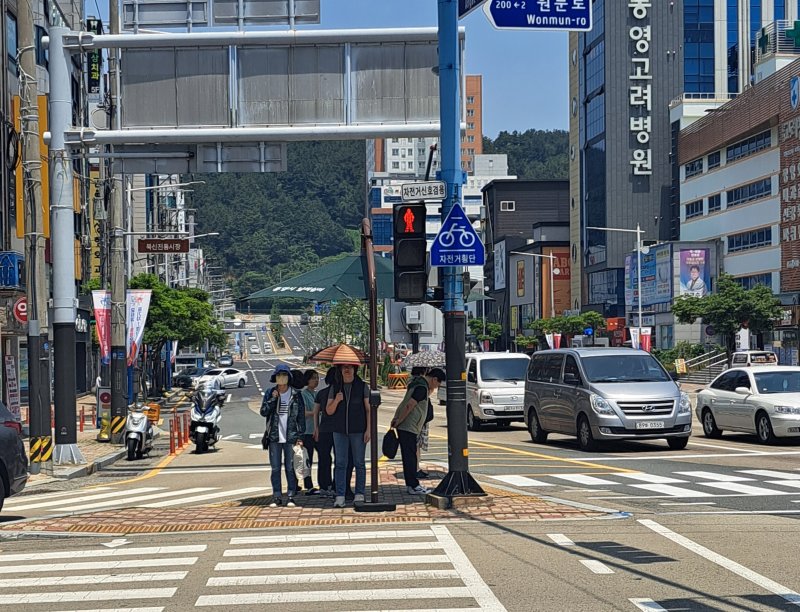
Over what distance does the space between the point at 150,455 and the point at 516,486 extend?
1396 centimetres

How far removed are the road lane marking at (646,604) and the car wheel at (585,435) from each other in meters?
15.0

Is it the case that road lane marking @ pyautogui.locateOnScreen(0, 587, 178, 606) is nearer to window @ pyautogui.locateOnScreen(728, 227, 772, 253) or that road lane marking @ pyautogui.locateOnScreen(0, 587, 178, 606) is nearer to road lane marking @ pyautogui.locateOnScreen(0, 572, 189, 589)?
road lane marking @ pyautogui.locateOnScreen(0, 572, 189, 589)

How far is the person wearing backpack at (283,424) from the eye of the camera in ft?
48.5

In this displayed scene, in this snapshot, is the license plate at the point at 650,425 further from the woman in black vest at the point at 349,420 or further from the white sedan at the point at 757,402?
the woman in black vest at the point at 349,420

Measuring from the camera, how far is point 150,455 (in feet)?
94.5

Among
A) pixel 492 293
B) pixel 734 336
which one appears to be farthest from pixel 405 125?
pixel 492 293

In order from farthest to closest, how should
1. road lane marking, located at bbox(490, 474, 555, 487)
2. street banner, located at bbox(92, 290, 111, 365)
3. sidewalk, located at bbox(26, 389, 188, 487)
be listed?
street banner, located at bbox(92, 290, 111, 365)
sidewalk, located at bbox(26, 389, 188, 487)
road lane marking, located at bbox(490, 474, 555, 487)

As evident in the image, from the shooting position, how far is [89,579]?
990 centimetres

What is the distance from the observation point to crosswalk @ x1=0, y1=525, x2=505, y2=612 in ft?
28.7

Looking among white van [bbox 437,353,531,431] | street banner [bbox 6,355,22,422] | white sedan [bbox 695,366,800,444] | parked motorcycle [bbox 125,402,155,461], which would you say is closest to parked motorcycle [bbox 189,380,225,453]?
parked motorcycle [bbox 125,402,155,461]

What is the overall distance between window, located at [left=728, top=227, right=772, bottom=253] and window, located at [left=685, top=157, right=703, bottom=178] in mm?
8840

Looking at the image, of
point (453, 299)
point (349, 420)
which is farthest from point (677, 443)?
point (349, 420)

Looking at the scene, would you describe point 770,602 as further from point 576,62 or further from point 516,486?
point 576,62

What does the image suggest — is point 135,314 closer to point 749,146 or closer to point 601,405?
point 601,405
